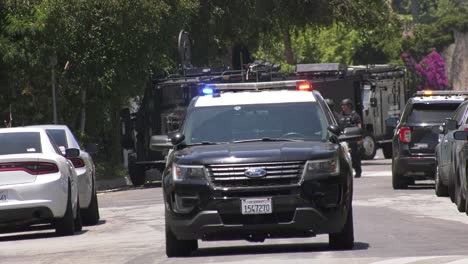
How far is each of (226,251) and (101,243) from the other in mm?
2891

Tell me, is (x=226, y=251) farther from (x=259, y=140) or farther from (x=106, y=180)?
(x=106, y=180)

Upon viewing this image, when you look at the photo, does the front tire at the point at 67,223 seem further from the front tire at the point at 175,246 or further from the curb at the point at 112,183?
the curb at the point at 112,183

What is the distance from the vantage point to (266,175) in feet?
52.5

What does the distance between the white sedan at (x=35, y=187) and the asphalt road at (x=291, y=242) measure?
33 centimetres

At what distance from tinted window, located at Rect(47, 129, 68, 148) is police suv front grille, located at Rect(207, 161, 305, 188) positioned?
28.3 feet

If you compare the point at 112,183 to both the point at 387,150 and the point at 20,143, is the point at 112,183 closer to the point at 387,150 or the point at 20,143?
the point at 387,150

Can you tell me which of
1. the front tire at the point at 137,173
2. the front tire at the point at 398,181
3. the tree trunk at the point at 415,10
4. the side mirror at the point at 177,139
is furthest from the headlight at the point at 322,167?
the tree trunk at the point at 415,10

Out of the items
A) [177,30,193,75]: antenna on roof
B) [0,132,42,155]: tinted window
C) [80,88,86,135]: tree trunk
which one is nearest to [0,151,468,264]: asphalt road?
[0,132,42,155]: tinted window

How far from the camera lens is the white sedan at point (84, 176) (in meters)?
23.6

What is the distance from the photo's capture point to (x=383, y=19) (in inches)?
2141

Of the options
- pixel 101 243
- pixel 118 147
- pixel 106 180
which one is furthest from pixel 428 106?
pixel 118 147

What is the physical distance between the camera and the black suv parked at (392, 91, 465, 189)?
28.8m

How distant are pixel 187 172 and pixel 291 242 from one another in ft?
8.19

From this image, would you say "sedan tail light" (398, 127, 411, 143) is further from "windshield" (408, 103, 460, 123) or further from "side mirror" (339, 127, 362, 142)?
"side mirror" (339, 127, 362, 142)
